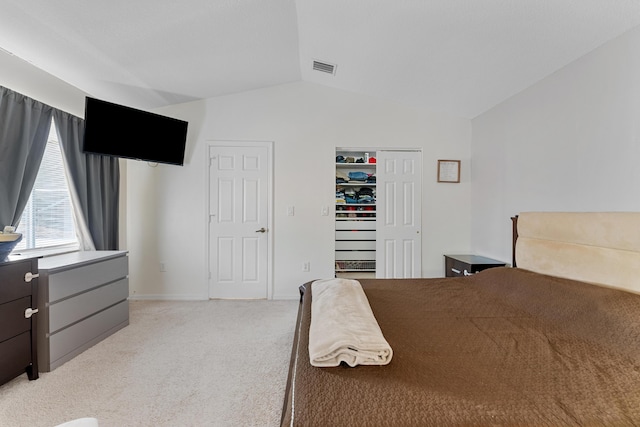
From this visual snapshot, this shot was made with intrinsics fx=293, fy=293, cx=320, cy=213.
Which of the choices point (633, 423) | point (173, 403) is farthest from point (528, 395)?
point (173, 403)

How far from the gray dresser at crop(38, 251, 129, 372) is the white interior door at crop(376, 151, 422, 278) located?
296 centimetres

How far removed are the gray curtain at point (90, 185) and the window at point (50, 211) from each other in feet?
0.37

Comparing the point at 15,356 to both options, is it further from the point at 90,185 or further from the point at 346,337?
the point at 346,337

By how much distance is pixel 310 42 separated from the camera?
2.90m

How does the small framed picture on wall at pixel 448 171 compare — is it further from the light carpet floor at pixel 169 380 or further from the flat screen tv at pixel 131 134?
the flat screen tv at pixel 131 134

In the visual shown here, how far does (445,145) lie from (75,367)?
434cm

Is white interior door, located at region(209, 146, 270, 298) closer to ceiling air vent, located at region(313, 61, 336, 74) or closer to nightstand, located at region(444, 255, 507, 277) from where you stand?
Answer: ceiling air vent, located at region(313, 61, 336, 74)

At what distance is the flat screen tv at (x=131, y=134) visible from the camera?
9.13ft

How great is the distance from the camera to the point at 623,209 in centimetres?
186

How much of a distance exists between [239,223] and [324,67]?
2.16m

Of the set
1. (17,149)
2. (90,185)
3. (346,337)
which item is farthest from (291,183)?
(346,337)

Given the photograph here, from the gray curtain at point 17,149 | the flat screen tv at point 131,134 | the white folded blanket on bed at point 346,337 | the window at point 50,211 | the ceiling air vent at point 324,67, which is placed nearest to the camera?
the white folded blanket on bed at point 346,337

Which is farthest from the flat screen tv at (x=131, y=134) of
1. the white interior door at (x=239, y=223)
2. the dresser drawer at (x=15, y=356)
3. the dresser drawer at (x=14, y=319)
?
the dresser drawer at (x=15, y=356)

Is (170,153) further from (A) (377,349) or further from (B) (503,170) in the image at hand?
(B) (503,170)
